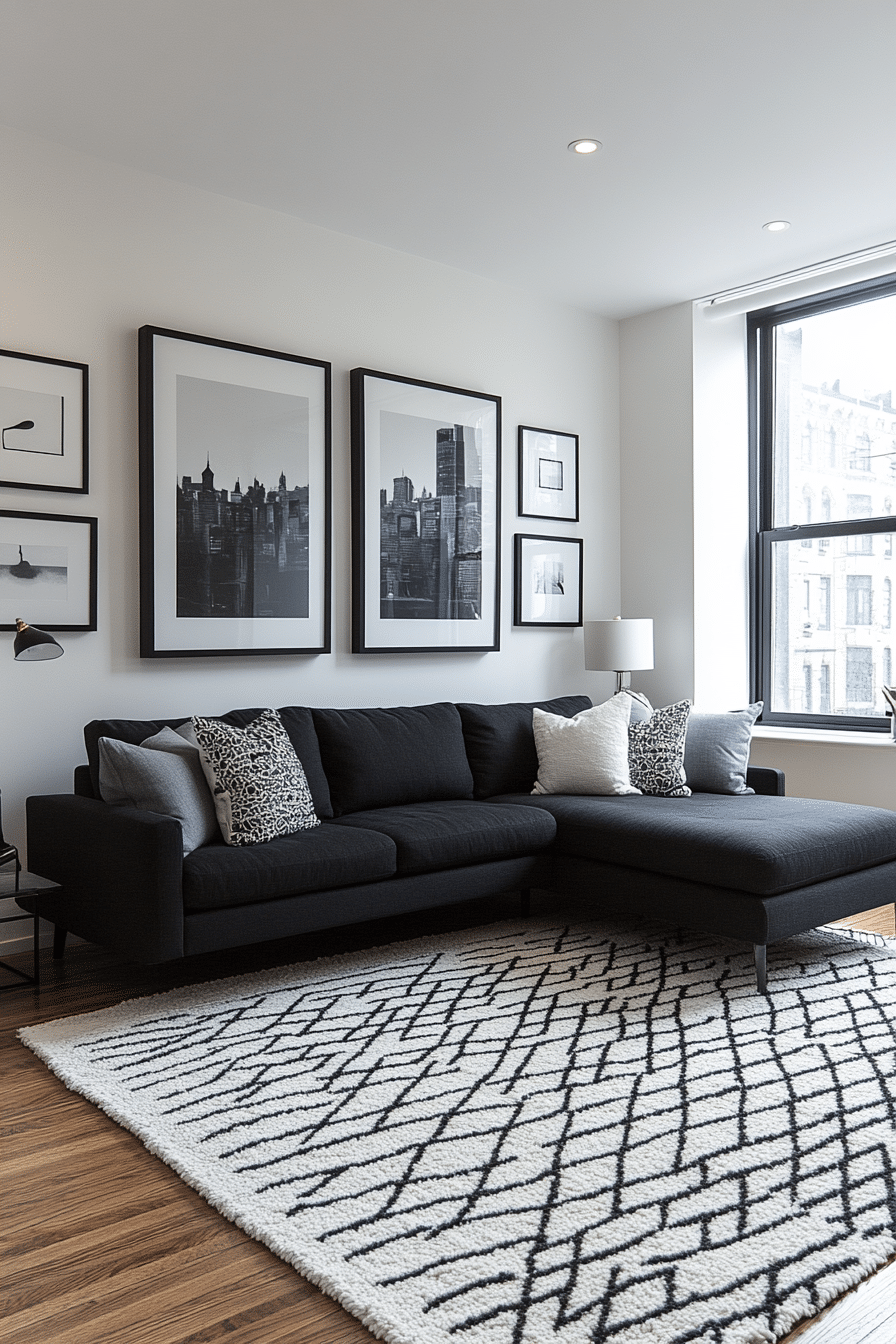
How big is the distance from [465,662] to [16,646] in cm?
238

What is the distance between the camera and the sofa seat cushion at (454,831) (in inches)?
142

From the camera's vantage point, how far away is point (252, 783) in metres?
3.46

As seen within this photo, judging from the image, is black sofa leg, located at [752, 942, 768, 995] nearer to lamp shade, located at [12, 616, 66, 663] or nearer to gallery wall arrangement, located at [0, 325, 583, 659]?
gallery wall arrangement, located at [0, 325, 583, 659]

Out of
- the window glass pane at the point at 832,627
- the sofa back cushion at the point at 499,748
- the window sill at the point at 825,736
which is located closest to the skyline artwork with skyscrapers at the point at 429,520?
the sofa back cushion at the point at 499,748

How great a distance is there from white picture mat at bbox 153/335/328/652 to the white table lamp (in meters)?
1.44

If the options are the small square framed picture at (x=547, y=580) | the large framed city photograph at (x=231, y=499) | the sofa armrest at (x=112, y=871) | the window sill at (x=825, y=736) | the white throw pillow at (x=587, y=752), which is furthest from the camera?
the small square framed picture at (x=547, y=580)

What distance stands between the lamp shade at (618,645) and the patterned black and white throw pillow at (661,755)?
1.96ft

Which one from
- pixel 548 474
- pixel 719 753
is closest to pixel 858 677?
pixel 719 753

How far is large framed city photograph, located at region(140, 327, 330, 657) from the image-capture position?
4.02 metres

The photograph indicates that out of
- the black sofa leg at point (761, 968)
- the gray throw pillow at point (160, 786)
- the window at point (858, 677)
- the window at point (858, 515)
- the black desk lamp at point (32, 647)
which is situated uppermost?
the window at point (858, 515)

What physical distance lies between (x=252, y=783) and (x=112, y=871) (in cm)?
53

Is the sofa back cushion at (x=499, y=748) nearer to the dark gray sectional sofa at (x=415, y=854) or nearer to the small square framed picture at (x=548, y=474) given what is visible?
the dark gray sectional sofa at (x=415, y=854)

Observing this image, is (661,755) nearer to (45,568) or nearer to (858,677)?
(858,677)

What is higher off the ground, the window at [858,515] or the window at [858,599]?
the window at [858,515]
